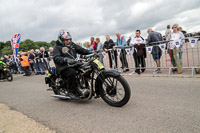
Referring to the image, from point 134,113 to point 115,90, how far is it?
66 centimetres

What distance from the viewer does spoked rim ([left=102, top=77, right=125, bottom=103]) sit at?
135 inches

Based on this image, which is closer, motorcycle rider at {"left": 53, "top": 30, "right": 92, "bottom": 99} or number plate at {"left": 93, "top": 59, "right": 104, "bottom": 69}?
number plate at {"left": 93, "top": 59, "right": 104, "bottom": 69}

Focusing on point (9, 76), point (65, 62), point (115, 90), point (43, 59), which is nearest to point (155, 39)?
point (115, 90)

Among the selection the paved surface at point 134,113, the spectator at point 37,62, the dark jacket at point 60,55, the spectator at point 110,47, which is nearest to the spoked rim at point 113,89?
the paved surface at point 134,113

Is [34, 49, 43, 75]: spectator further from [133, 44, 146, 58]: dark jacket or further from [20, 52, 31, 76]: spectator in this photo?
[133, 44, 146, 58]: dark jacket

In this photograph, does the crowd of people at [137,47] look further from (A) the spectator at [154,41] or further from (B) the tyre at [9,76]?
(B) the tyre at [9,76]

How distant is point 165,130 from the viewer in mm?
2439

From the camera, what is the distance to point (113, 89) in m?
3.54

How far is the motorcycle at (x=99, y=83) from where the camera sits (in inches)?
132

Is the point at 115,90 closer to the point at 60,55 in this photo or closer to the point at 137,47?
the point at 60,55

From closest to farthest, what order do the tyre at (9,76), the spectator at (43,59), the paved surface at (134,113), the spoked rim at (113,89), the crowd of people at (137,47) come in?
1. the paved surface at (134,113)
2. the spoked rim at (113,89)
3. the crowd of people at (137,47)
4. the tyre at (9,76)
5. the spectator at (43,59)

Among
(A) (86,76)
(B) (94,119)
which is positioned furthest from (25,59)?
(B) (94,119)

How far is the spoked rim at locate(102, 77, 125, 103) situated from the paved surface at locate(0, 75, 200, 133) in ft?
0.76

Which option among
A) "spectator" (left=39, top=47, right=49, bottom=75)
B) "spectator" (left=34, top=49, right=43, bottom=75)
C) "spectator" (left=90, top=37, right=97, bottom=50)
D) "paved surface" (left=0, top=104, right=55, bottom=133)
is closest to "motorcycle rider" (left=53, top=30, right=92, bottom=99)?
"paved surface" (left=0, top=104, right=55, bottom=133)
